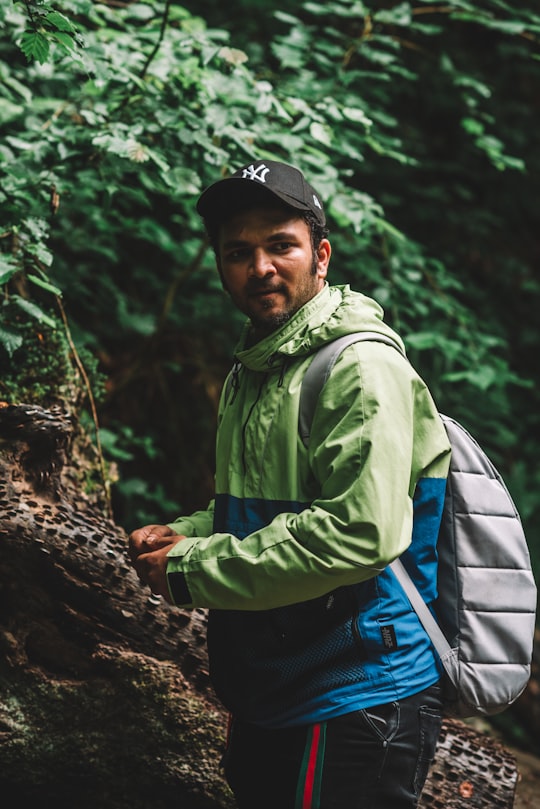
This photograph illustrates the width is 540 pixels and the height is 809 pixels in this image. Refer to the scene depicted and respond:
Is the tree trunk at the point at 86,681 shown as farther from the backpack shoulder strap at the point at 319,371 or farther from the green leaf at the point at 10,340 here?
the backpack shoulder strap at the point at 319,371

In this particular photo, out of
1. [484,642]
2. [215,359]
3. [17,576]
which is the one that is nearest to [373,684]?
[484,642]

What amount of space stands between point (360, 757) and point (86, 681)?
129 centimetres

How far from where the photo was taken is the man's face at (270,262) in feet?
6.48

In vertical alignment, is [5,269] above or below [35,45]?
below

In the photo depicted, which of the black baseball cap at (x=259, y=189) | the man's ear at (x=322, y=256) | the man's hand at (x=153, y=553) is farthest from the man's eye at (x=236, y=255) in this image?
the man's hand at (x=153, y=553)

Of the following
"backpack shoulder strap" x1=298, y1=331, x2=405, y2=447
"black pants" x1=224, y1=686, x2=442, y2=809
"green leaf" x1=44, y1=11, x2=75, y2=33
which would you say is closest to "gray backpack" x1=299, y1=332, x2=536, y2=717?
"backpack shoulder strap" x1=298, y1=331, x2=405, y2=447

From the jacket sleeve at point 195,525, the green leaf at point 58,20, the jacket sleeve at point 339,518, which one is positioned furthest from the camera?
the green leaf at point 58,20

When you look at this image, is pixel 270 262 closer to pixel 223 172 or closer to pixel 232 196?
pixel 232 196

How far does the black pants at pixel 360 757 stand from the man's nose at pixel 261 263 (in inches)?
45.0

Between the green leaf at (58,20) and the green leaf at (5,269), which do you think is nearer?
the green leaf at (58,20)

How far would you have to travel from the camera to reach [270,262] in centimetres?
197

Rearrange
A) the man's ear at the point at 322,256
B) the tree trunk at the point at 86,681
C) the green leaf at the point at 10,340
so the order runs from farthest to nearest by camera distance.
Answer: the green leaf at the point at 10,340, the tree trunk at the point at 86,681, the man's ear at the point at 322,256

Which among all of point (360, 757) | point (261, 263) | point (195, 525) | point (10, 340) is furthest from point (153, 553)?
point (10, 340)

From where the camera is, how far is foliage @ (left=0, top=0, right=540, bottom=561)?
3221 mm
